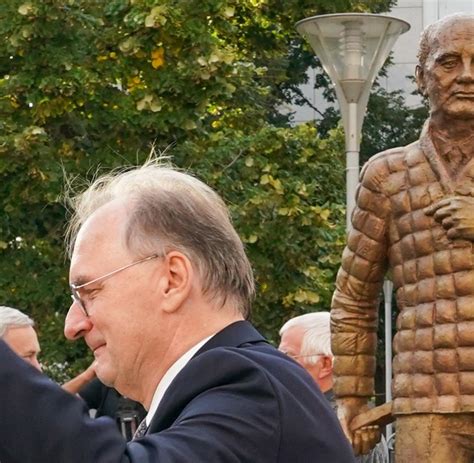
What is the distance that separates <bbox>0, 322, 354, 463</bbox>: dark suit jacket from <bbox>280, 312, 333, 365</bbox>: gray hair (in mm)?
5308

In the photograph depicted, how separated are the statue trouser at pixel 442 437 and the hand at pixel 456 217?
0.65m

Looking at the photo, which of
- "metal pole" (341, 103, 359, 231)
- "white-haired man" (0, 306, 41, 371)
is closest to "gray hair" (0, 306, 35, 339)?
"white-haired man" (0, 306, 41, 371)

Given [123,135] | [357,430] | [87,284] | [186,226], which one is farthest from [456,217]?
[123,135]

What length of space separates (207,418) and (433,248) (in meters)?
3.90

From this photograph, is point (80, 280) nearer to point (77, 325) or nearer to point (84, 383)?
point (77, 325)

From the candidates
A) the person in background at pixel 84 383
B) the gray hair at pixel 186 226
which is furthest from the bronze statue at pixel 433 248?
the gray hair at pixel 186 226

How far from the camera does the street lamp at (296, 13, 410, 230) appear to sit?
12.1 m

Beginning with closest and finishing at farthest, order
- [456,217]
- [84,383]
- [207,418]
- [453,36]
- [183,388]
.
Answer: [207,418] < [183,388] < [456,217] < [453,36] < [84,383]

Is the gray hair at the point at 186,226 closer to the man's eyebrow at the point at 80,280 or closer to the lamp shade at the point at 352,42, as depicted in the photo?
the man's eyebrow at the point at 80,280

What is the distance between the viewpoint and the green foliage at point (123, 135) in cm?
1541

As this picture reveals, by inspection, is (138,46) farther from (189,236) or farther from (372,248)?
(189,236)

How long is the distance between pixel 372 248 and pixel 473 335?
584mm

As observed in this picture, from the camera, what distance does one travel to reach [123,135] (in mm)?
15836

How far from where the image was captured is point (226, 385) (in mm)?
2615
